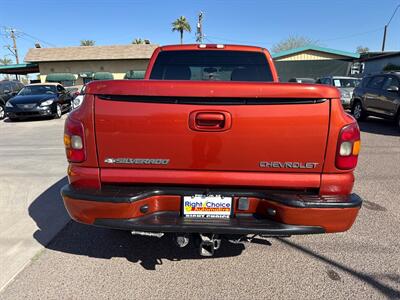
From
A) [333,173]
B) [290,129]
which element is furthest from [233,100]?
[333,173]

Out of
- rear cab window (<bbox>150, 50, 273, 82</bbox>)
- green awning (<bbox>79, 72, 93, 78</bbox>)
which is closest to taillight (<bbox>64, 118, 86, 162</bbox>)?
rear cab window (<bbox>150, 50, 273, 82</bbox>)

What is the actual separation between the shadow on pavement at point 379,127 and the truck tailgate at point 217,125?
30.1 ft

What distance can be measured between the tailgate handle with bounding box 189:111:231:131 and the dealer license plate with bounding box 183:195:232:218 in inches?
21.2

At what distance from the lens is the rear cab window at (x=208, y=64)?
13.5 ft

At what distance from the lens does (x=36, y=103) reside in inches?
529

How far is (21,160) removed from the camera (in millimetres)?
7027

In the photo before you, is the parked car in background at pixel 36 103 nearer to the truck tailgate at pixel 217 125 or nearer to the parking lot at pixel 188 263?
the parking lot at pixel 188 263

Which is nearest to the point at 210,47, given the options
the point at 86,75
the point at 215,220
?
the point at 215,220

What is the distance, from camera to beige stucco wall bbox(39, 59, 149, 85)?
106 feet

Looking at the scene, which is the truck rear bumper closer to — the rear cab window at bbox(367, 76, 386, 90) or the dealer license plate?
the dealer license plate

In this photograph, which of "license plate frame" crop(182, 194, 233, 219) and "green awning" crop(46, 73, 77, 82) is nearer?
"license plate frame" crop(182, 194, 233, 219)

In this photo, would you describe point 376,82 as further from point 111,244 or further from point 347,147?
point 111,244

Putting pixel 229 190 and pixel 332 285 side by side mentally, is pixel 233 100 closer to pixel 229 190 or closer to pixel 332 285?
pixel 229 190

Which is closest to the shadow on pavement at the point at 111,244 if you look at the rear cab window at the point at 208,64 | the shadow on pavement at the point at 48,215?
the shadow on pavement at the point at 48,215
